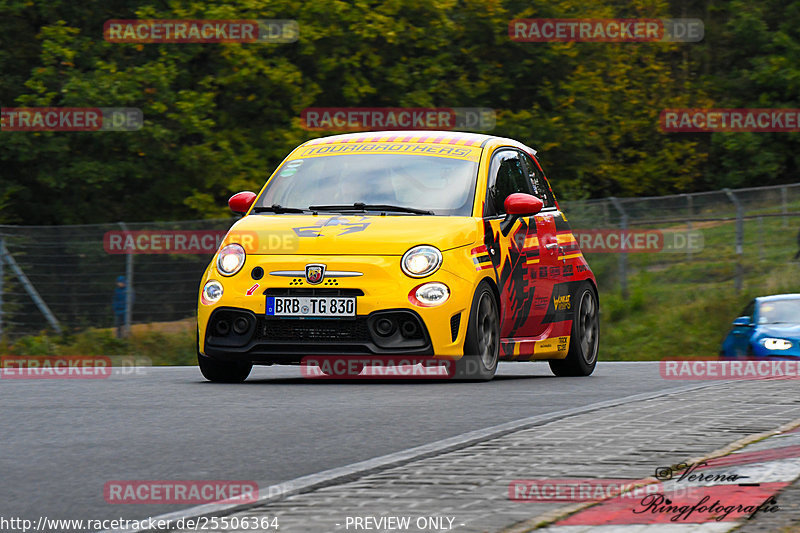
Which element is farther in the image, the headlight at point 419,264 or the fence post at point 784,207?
the fence post at point 784,207

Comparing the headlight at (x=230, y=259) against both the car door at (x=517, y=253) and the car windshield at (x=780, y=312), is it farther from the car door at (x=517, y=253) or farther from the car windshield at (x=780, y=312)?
the car windshield at (x=780, y=312)

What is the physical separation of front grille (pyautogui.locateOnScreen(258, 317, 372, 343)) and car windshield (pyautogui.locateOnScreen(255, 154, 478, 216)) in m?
1.12

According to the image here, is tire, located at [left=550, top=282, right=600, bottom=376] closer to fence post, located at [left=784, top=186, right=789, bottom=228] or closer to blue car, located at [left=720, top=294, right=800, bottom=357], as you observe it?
blue car, located at [left=720, top=294, right=800, bottom=357]

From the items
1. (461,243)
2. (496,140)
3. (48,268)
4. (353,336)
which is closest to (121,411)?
(353,336)

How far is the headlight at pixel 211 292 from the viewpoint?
34.0 ft

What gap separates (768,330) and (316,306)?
9.02 meters

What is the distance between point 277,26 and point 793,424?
23751 millimetres

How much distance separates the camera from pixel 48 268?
Answer: 67.9 ft

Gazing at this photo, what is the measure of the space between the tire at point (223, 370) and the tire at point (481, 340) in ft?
5.44

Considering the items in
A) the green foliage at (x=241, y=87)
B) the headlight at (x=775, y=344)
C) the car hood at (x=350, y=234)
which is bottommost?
the headlight at (x=775, y=344)

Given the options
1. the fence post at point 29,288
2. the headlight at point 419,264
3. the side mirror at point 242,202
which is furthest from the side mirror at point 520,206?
the fence post at point 29,288

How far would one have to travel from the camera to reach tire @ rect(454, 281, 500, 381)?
10.3 meters

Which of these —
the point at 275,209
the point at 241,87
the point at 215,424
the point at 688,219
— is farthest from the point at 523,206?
the point at 241,87

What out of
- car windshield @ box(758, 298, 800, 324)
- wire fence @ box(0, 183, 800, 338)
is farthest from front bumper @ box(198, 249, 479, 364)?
wire fence @ box(0, 183, 800, 338)
